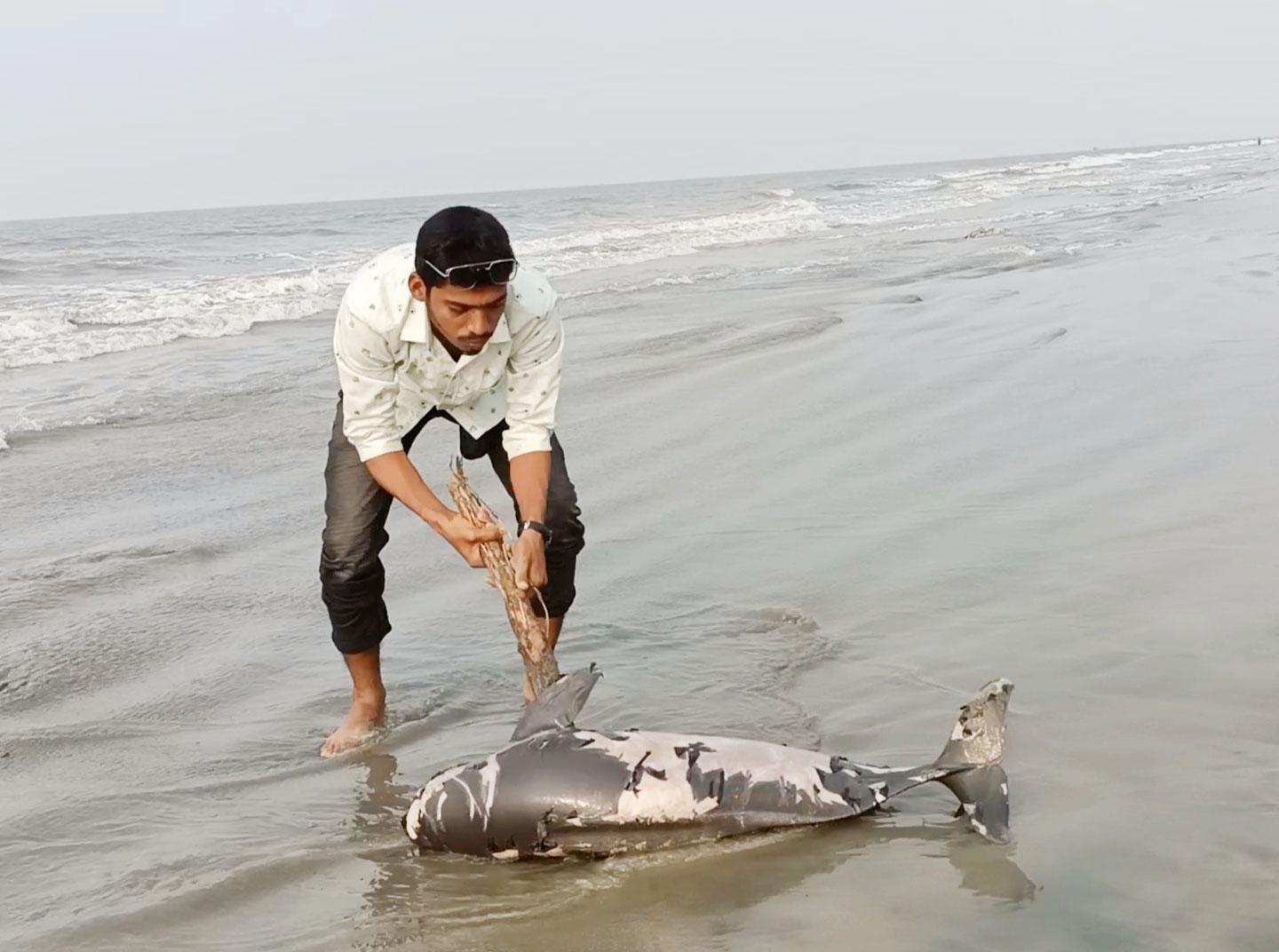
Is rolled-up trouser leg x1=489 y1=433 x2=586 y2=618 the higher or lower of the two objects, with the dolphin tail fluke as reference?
higher

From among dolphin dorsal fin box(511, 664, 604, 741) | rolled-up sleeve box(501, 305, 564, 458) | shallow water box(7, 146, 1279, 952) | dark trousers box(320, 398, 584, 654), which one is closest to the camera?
shallow water box(7, 146, 1279, 952)

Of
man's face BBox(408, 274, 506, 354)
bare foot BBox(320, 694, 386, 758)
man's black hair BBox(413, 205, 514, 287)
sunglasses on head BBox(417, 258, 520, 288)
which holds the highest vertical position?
man's black hair BBox(413, 205, 514, 287)

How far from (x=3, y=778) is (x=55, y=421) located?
578cm

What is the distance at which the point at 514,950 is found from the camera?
278cm

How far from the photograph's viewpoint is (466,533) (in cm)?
391

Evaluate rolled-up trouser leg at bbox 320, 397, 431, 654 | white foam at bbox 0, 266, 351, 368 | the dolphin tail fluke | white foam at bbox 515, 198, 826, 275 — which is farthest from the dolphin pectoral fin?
white foam at bbox 515, 198, 826, 275

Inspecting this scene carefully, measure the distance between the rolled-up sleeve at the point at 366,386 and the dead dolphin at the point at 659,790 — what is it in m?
1.20

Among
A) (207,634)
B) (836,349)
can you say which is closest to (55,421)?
(207,634)

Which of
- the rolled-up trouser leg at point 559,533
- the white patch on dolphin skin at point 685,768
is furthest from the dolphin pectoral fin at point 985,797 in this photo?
the rolled-up trouser leg at point 559,533

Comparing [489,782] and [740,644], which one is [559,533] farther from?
[489,782]

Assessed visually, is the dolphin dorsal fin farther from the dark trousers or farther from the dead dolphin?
the dark trousers

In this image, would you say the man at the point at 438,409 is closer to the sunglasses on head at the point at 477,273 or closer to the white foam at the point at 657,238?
the sunglasses on head at the point at 477,273

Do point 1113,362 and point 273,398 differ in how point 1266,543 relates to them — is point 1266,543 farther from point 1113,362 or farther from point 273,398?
point 273,398

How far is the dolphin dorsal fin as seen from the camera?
3475 mm
